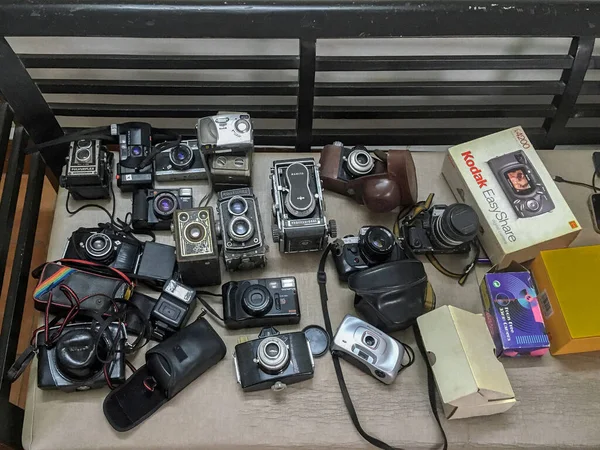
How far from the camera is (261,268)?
1.47 metres

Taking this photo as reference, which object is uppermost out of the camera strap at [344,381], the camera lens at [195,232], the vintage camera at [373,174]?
the vintage camera at [373,174]

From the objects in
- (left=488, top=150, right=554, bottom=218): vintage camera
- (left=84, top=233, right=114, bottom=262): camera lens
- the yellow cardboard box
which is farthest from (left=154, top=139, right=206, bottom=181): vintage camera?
the yellow cardboard box

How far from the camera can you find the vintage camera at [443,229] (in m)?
1.36

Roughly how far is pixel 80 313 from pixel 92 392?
0.57 ft

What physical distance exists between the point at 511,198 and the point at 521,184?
44 mm

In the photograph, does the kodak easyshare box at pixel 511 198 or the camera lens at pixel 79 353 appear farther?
the kodak easyshare box at pixel 511 198

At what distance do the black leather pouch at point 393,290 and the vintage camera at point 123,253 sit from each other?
0.44 m

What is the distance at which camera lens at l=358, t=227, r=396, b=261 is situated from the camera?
1.39 m

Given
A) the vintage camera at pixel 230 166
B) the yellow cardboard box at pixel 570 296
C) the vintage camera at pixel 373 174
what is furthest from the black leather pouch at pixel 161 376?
the yellow cardboard box at pixel 570 296

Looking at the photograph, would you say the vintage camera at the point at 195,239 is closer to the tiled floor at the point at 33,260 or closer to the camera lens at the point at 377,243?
the camera lens at the point at 377,243

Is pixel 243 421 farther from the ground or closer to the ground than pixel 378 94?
closer to the ground

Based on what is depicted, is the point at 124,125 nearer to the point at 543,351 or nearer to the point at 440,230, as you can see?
the point at 440,230

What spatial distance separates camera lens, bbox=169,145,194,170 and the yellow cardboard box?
0.88 metres

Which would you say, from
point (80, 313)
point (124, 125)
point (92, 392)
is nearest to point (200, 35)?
point (124, 125)
